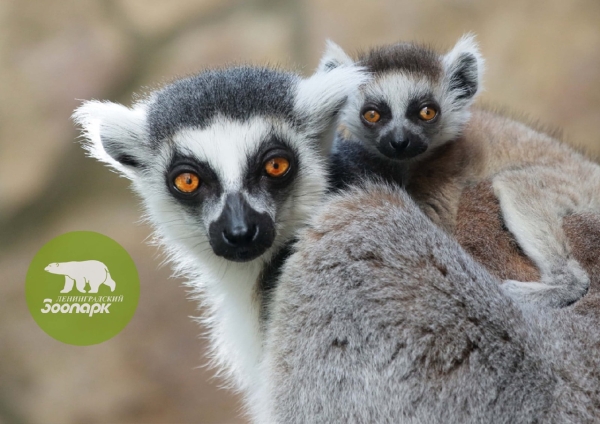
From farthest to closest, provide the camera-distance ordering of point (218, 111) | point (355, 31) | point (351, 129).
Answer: point (355, 31), point (351, 129), point (218, 111)

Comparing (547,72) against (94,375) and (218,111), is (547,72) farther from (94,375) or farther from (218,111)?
(94,375)

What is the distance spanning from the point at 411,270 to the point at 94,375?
128 inches

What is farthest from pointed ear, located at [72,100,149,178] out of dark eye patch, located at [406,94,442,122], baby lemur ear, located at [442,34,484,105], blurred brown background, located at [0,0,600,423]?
blurred brown background, located at [0,0,600,423]

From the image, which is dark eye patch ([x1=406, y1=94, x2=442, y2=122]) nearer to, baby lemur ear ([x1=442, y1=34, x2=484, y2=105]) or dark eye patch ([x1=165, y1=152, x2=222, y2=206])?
baby lemur ear ([x1=442, y1=34, x2=484, y2=105])

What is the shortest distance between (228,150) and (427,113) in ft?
3.87

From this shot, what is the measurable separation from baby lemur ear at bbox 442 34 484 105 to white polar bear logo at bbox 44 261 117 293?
2.25 meters

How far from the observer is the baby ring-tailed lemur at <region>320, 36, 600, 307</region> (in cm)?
204

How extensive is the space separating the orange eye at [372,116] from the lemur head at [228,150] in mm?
569

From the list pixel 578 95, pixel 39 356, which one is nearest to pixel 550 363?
pixel 578 95

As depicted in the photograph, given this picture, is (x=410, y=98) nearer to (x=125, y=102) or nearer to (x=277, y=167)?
(x=277, y=167)

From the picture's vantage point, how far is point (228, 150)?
189 cm

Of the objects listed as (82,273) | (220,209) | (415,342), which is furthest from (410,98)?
(82,273)

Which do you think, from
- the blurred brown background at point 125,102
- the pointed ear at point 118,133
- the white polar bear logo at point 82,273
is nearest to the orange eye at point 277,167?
the pointed ear at point 118,133

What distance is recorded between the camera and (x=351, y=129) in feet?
9.26
